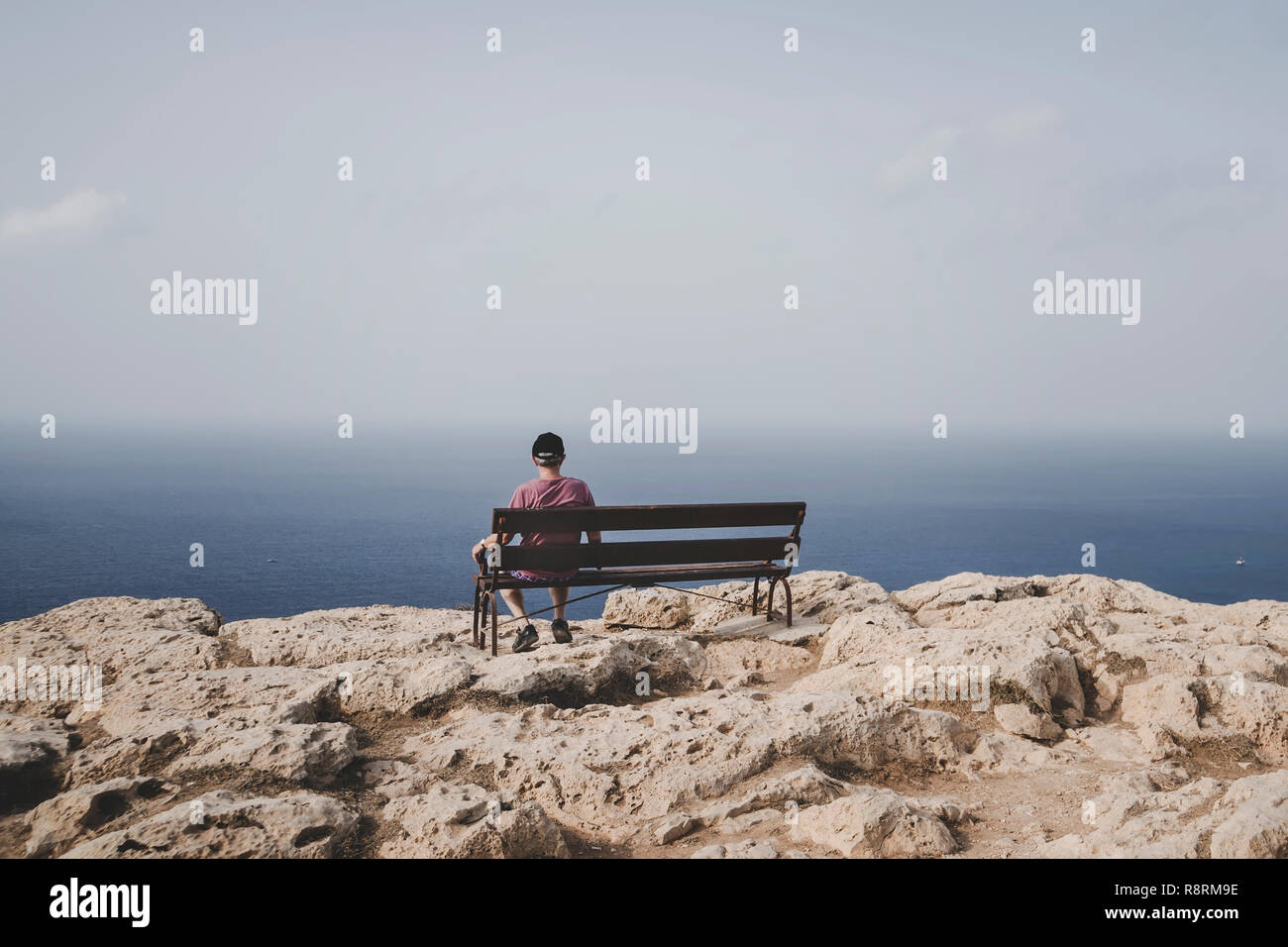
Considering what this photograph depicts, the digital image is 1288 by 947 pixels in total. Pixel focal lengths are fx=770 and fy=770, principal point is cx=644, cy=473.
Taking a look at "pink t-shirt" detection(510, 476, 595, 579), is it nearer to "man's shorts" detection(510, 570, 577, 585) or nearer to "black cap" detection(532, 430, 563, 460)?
"man's shorts" detection(510, 570, 577, 585)

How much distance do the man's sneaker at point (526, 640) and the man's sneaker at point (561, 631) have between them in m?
0.22

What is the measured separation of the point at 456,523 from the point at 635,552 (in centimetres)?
7911

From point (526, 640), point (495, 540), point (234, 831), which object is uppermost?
point (495, 540)

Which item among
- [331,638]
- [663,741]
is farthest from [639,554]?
[331,638]

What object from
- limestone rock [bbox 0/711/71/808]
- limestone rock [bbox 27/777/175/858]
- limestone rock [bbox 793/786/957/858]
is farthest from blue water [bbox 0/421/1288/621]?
limestone rock [bbox 793/786/957/858]

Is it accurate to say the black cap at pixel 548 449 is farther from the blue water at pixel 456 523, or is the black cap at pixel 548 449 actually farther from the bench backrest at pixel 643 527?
the blue water at pixel 456 523

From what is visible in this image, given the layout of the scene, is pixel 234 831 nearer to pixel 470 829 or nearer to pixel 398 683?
pixel 470 829

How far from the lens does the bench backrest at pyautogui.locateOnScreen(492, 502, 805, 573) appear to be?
7562mm

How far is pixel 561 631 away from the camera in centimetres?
759

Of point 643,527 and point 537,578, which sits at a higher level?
point 643,527

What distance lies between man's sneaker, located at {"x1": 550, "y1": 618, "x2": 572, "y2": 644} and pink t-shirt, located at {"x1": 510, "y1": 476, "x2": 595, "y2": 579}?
0.47m

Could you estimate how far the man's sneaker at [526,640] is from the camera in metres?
7.48

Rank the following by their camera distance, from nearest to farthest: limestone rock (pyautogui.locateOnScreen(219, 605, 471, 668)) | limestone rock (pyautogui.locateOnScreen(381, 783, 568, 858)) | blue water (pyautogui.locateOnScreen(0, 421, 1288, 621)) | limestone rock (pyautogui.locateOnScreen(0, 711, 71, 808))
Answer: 1. limestone rock (pyautogui.locateOnScreen(381, 783, 568, 858))
2. limestone rock (pyautogui.locateOnScreen(0, 711, 71, 808))
3. limestone rock (pyautogui.locateOnScreen(219, 605, 471, 668))
4. blue water (pyautogui.locateOnScreen(0, 421, 1288, 621))

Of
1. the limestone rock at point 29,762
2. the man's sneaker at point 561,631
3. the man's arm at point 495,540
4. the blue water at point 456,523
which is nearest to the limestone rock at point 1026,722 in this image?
the man's sneaker at point 561,631
